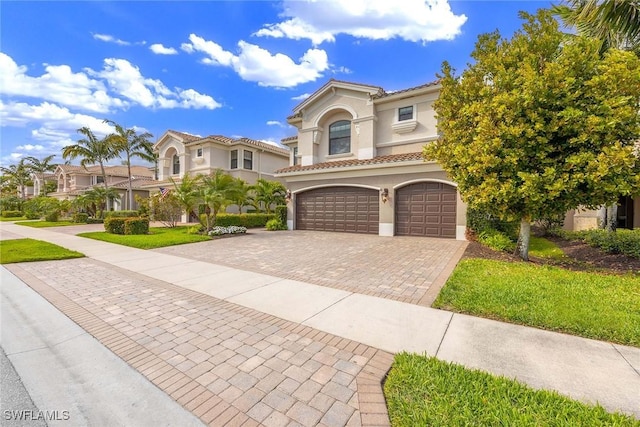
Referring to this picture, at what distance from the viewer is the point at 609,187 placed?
655cm

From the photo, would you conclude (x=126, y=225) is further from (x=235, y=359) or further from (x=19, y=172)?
(x=19, y=172)

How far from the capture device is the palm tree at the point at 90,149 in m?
27.6

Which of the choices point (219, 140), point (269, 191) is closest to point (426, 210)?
point (269, 191)

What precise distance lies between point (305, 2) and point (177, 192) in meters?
12.0

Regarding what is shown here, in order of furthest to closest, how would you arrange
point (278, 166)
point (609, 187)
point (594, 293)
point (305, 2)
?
point (278, 166) → point (305, 2) → point (609, 187) → point (594, 293)

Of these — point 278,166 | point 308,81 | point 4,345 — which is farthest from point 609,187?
point 278,166

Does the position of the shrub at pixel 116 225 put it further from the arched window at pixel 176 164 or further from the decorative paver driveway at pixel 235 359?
the arched window at pixel 176 164

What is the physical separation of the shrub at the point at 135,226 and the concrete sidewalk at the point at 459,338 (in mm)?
11709

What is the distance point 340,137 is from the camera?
18328mm

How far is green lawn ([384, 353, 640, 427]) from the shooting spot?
2.25 meters

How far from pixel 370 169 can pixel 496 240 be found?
22.7 feet

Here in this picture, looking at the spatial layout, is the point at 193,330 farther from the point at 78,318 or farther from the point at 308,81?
the point at 308,81

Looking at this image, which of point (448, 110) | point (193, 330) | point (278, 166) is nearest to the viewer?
point (193, 330)

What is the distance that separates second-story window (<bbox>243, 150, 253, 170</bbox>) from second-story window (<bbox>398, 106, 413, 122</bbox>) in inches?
566
